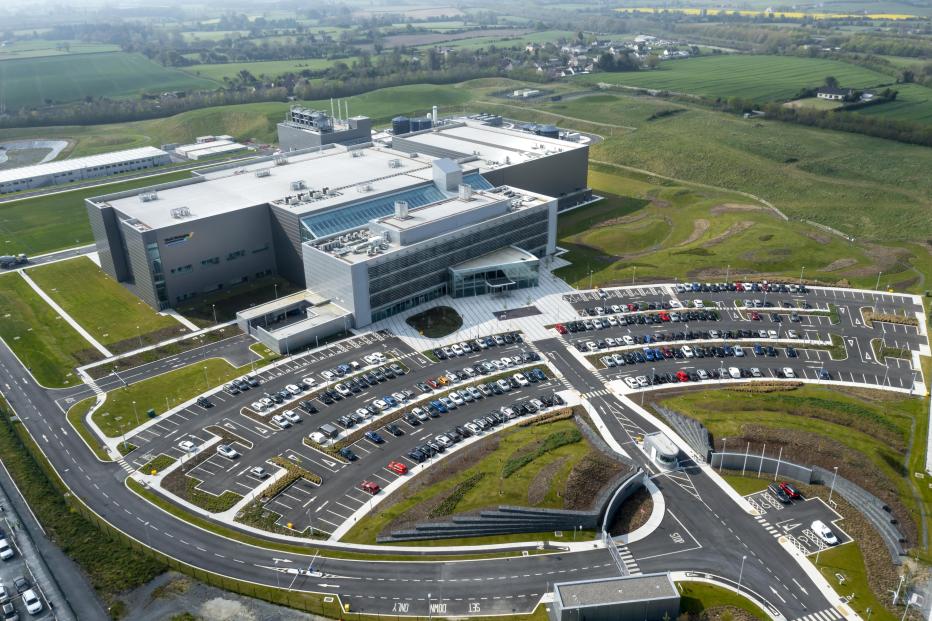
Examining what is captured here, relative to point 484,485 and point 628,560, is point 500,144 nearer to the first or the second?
point 484,485

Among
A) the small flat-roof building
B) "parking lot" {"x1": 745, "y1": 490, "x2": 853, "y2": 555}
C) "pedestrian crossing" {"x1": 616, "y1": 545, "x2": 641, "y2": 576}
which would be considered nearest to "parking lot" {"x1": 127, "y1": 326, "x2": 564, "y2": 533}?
the small flat-roof building

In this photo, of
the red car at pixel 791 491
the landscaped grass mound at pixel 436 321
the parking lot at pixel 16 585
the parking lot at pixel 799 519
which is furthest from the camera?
the landscaped grass mound at pixel 436 321

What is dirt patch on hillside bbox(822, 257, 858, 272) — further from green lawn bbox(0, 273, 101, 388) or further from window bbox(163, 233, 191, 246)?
green lawn bbox(0, 273, 101, 388)

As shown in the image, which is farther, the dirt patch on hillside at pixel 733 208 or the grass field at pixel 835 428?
the dirt patch on hillside at pixel 733 208

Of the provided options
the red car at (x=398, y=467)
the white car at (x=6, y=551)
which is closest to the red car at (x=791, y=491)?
the red car at (x=398, y=467)

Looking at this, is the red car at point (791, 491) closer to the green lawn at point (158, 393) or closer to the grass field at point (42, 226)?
the green lawn at point (158, 393)

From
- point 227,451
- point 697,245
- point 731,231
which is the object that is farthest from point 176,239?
point 731,231

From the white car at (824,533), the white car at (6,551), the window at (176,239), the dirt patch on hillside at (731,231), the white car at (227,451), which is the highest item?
the window at (176,239)
